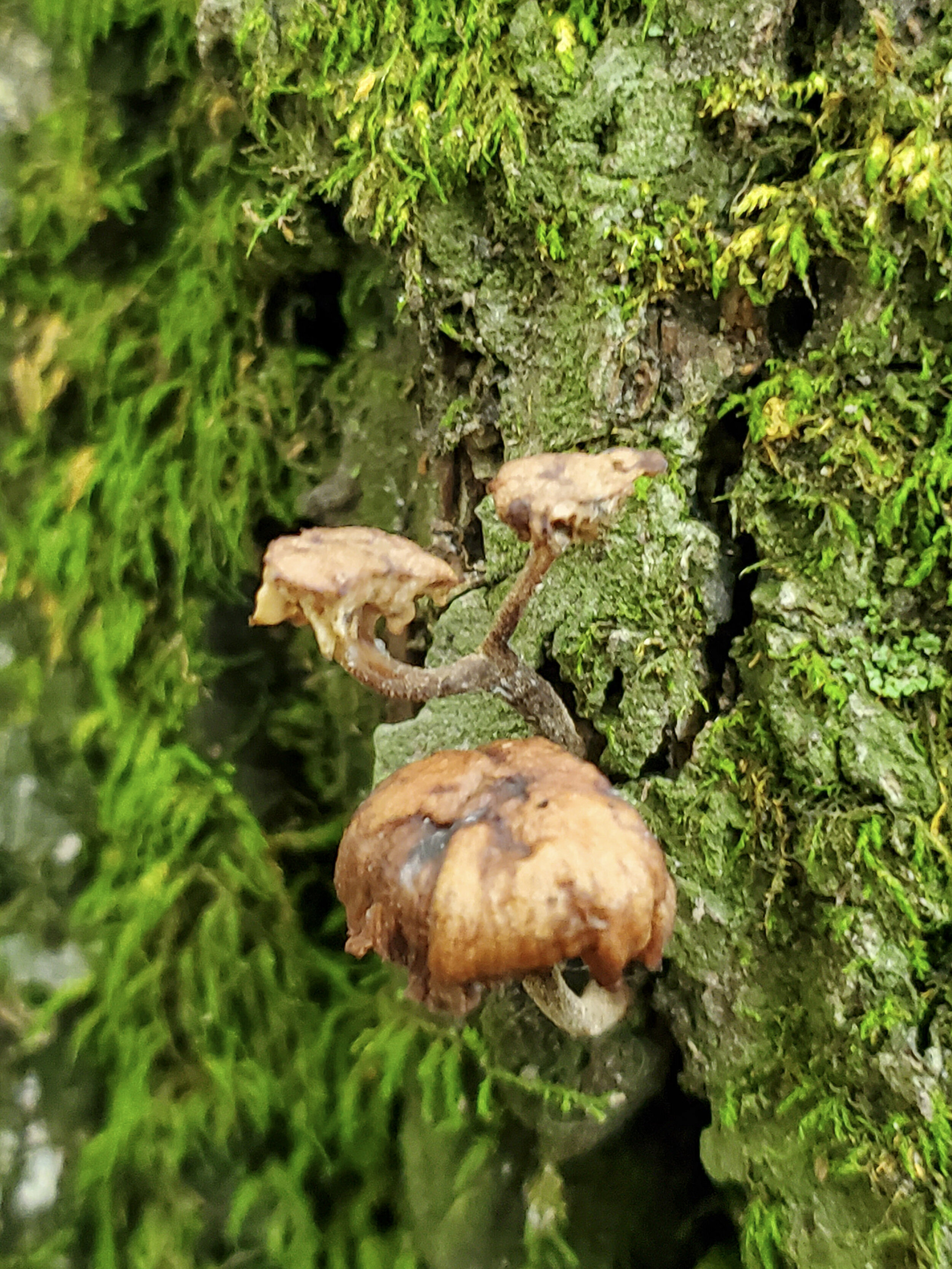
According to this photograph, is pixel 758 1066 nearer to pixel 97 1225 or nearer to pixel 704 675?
pixel 704 675

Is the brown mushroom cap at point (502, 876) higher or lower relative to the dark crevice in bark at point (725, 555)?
lower

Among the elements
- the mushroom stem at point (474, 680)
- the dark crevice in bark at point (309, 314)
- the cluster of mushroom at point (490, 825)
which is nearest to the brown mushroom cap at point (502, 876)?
the cluster of mushroom at point (490, 825)

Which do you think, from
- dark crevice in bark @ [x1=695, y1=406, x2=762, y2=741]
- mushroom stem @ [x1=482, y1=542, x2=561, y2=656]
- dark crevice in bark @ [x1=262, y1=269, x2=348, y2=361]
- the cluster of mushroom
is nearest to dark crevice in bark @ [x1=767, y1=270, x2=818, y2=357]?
dark crevice in bark @ [x1=695, y1=406, x2=762, y2=741]

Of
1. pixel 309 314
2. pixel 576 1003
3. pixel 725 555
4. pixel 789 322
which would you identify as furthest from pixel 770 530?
pixel 309 314

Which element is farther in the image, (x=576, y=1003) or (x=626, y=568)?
(x=626, y=568)

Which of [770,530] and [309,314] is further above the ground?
[309,314]

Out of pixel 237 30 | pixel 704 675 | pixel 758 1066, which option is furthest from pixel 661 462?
pixel 237 30

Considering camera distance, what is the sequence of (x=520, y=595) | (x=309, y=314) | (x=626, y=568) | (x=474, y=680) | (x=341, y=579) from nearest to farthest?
(x=341, y=579) → (x=520, y=595) → (x=474, y=680) → (x=626, y=568) → (x=309, y=314)

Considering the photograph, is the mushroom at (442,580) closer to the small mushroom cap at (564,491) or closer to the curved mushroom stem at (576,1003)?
the small mushroom cap at (564,491)

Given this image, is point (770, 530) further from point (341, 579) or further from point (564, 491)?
point (341, 579)
